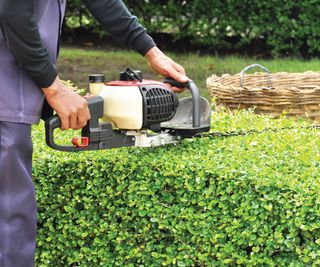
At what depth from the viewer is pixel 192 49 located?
10.3m

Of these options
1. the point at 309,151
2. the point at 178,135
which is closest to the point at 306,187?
the point at 309,151

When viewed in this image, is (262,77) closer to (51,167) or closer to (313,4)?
(51,167)

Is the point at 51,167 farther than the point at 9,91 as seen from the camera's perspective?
Yes

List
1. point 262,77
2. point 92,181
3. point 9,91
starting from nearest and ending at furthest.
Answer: point 9,91, point 92,181, point 262,77

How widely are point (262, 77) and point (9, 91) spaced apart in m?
3.09

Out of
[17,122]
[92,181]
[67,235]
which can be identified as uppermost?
[17,122]

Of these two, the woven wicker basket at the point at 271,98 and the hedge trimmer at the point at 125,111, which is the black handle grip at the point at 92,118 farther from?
the woven wicker basket at the point at 271,98

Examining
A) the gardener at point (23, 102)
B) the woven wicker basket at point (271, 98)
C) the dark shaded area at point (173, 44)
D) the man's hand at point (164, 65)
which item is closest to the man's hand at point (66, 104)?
the gardener at point (23, 102)

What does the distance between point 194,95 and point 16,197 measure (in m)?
0.90

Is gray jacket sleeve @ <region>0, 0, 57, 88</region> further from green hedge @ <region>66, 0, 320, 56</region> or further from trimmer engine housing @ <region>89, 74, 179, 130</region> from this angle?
green hedge @ <region>66, 0, 320, 56</region>

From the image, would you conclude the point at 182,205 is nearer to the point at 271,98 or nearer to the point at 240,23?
the point at 271,98

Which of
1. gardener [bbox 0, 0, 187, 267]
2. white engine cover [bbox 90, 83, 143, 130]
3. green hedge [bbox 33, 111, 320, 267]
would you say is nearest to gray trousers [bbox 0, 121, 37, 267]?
gardener [bbox 0, 0, 187, 267]

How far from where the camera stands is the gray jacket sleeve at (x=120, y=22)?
3.41m

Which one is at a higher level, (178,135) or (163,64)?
(163,64)
